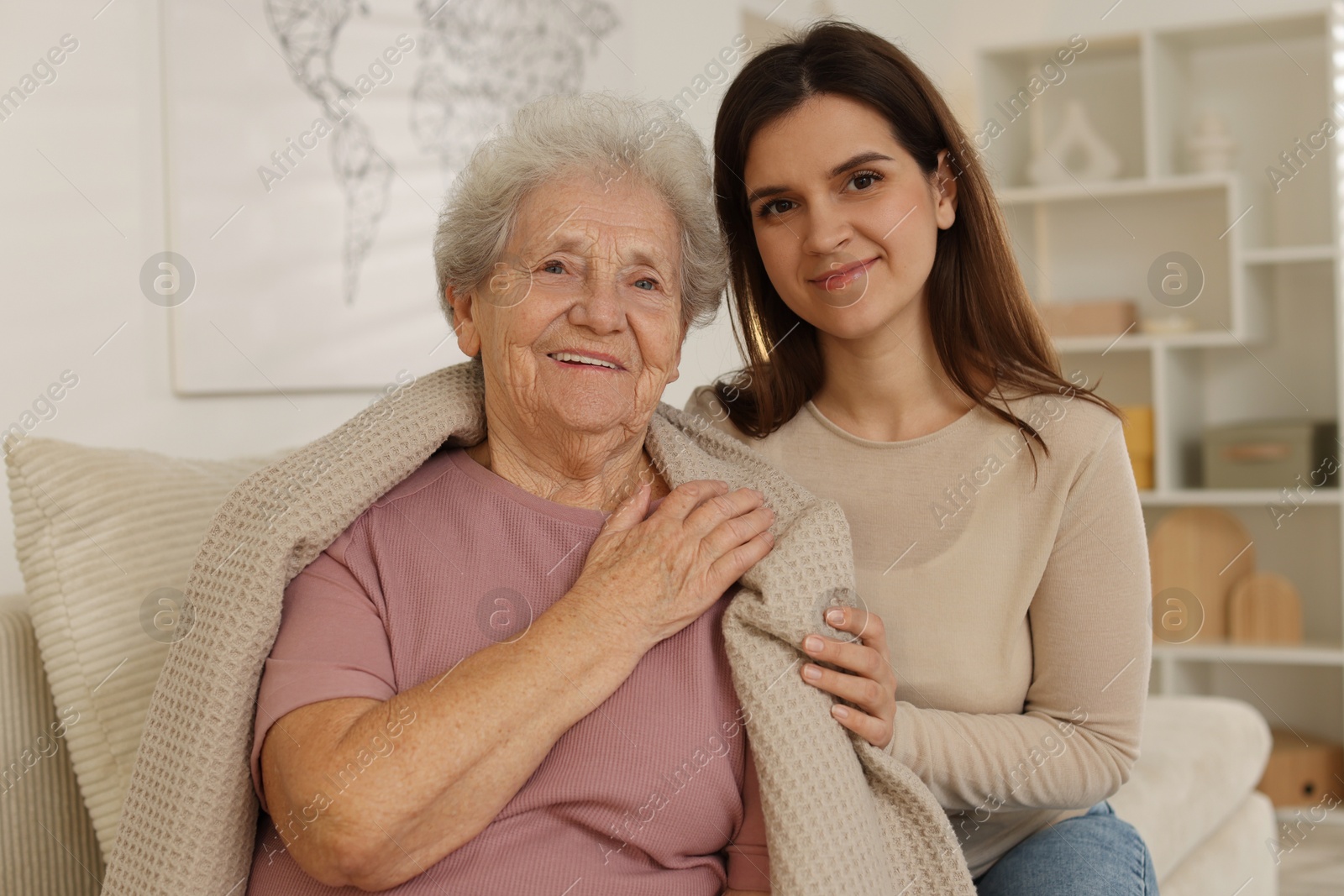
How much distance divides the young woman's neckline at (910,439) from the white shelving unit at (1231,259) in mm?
2420

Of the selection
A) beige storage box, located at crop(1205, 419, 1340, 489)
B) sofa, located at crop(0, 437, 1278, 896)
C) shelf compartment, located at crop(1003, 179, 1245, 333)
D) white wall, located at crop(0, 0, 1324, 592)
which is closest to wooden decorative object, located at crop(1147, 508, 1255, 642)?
beige storage box, located at crop(1205, 419, 1340, 489)

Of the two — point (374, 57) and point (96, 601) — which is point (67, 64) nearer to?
point (374, 57)

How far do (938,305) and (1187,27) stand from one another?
270 centimetres

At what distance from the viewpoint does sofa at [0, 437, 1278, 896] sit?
1.41 metres

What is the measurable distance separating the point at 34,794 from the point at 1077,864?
1306 mm

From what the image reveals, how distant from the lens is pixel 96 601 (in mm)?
1436

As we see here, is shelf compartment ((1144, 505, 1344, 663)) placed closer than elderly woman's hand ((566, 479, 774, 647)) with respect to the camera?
No

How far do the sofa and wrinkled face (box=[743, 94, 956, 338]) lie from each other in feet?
2.87

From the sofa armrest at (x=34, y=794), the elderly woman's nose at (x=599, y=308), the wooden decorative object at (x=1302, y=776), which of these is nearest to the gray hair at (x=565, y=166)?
the elderly woman's nose at (x=599, y=308)

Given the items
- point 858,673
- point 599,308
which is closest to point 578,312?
point 599,308

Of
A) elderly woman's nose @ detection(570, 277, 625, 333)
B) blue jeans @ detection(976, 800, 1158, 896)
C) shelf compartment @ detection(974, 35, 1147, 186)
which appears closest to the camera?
elderly woman's nose @ detection(570, 277, 625, 333)

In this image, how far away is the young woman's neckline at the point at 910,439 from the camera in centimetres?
159

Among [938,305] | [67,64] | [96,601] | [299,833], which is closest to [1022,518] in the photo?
[938,305]

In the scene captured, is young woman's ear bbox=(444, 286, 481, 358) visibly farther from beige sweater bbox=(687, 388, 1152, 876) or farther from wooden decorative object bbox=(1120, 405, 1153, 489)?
wooden decorative object bbox=(1120, 405, 1153, 489)
